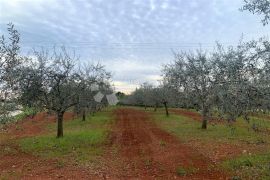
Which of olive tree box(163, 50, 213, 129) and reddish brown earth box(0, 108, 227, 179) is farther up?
olive tree box(163, 50, 213, 129)

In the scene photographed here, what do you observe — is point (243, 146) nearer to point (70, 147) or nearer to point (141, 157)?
point (141, 157)

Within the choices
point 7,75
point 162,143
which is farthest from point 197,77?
point 7,75

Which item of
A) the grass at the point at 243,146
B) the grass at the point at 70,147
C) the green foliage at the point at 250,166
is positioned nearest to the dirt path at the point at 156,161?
the grass at the point at 243,146

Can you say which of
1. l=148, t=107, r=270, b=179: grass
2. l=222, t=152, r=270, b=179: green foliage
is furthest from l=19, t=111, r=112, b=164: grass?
l=222, t=152, r=270, b=179: green foliage

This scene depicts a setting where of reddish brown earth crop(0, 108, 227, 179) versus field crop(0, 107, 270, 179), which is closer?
reddish brown earth crop(0, 108, 227, 179)

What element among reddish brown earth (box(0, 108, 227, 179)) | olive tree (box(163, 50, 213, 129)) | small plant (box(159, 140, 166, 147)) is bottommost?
reddish brown earth (box(0, 108, 227, 179))

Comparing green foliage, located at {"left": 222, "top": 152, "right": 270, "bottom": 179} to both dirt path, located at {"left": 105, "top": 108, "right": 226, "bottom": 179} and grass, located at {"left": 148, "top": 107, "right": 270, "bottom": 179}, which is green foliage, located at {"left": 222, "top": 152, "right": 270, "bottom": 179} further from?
dirt path, located at {"left": 105, "top": 108, "right": 226, "bottom": 179}

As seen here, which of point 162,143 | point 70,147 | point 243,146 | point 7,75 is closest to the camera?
point 7,75

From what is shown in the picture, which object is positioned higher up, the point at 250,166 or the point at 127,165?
the point at 250,166

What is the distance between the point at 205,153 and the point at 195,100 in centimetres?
1503

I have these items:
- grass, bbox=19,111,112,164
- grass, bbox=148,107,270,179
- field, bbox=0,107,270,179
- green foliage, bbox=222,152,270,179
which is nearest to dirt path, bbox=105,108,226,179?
field, bbox=0,107,270,179

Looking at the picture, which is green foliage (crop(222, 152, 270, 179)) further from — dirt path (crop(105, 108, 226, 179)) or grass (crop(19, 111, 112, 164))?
grass (crop(19, 111, 112, 164))

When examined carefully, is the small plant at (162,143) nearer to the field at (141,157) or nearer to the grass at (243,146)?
the field at (141,157)

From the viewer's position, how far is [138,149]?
25.0 m
